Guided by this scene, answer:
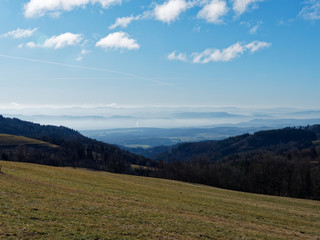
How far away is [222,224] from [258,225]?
4580mm

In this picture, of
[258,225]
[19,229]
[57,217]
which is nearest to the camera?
[19,229]

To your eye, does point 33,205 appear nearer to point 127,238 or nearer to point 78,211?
point 78,211

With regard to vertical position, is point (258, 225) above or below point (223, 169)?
above

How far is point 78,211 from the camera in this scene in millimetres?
19844

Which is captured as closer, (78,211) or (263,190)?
(78,211)

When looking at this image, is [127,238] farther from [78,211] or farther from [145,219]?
[78,211]

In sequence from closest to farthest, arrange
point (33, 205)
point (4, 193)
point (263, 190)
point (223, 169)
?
point (33, 205)
point (4, 193)
point (263, 190)
point (223, 169)

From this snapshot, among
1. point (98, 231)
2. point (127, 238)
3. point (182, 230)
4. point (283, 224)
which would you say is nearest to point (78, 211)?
point (98, 231)

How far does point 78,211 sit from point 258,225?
1633 cm

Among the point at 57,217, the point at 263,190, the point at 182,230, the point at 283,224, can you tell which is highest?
the point at 57,217

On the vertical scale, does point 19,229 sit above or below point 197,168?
above

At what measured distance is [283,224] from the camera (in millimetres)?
26766

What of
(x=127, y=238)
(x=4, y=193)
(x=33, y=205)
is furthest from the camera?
(x=4, y=193)

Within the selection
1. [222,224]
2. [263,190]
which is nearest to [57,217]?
[222,224]
